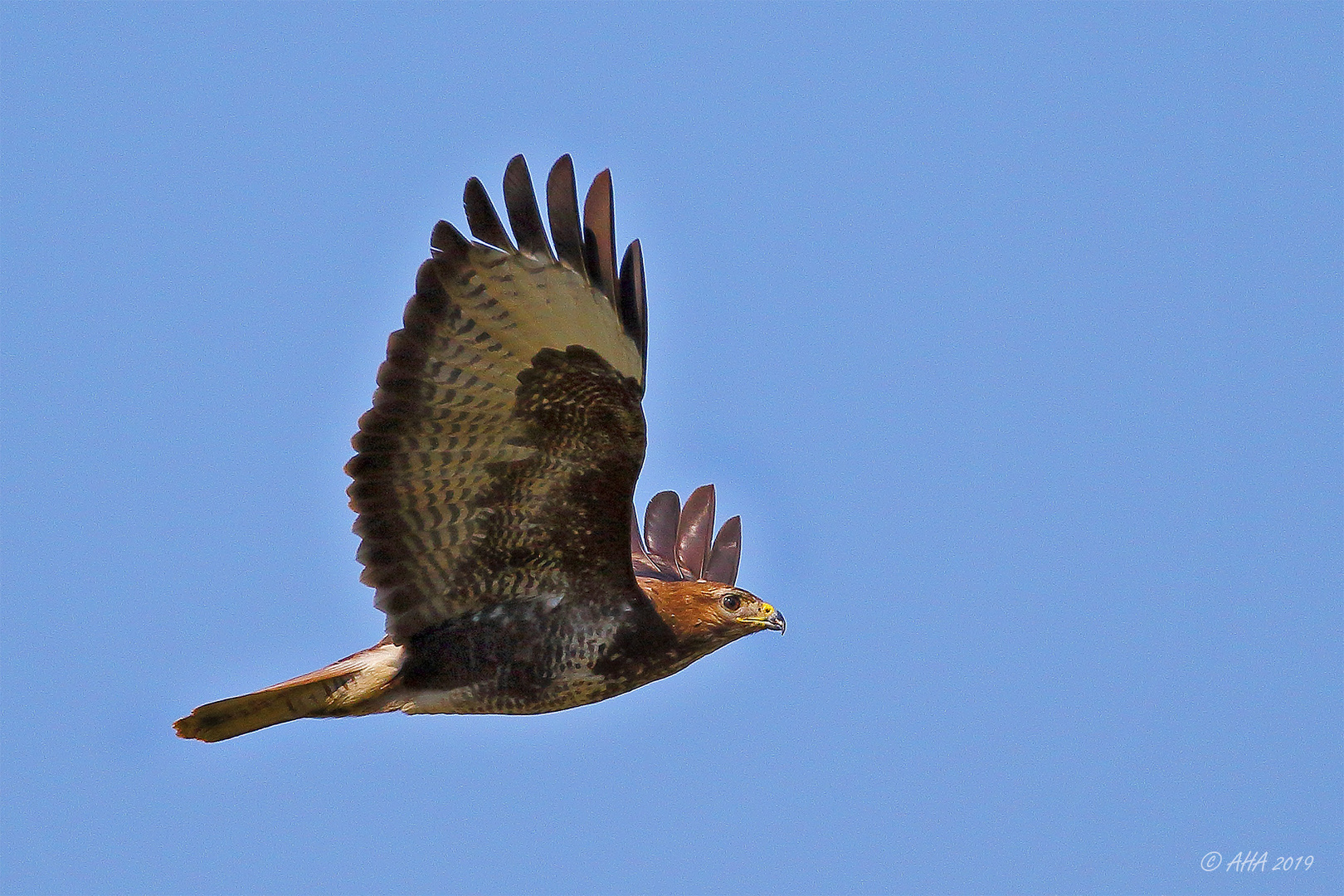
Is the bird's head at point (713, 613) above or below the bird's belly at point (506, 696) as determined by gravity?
above

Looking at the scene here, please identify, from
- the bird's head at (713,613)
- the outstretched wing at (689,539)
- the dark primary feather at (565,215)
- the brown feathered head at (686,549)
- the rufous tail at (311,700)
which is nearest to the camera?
the dark primary feather at (565,215)

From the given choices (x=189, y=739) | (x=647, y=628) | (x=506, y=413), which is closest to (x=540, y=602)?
(x=647, y=628)

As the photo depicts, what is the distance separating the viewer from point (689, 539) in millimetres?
12180

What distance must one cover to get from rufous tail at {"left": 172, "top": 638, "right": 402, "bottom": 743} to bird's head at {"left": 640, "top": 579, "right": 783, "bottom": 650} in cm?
152

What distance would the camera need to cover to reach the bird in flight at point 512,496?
8.37m

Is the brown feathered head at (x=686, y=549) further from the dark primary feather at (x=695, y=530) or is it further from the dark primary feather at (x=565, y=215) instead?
the dark primary feather at (x=565, y=215)

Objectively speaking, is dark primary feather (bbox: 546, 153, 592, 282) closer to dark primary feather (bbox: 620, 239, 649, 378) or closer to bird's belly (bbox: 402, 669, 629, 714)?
dark primary feather (bbox: 620, 239, 649, 378)

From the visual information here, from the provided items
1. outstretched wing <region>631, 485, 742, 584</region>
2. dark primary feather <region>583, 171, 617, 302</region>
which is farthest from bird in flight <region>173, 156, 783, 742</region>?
outstretched wing <region>631, 485, 742, 584</region>

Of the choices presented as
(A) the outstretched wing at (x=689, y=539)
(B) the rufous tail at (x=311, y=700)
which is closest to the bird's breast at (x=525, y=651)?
(B) the rufous tail at (x=311, y=700)

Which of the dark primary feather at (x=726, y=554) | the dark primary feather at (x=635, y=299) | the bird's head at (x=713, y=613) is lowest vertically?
the bird's head at (x=713, y=613)

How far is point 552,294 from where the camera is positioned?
331 inches

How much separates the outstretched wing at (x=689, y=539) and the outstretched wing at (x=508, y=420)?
2.41 m

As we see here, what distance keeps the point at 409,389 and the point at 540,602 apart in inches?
62.6

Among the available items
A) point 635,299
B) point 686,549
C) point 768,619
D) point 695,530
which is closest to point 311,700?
point 768,619
